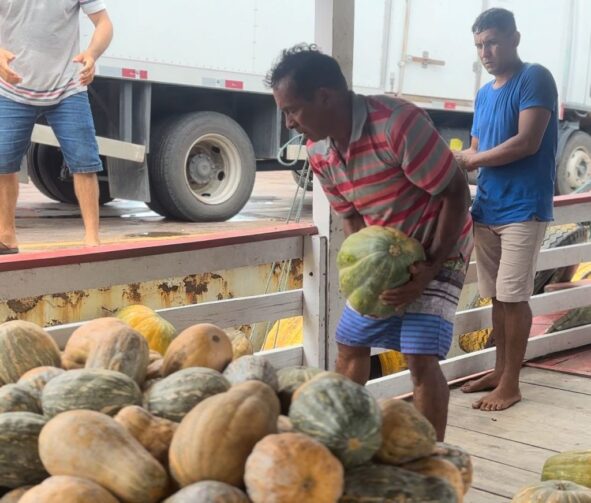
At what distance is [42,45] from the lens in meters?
5.21

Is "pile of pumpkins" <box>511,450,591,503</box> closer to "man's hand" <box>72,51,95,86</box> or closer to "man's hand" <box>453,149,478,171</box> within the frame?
"man's hand" <box>453,149,478,171</box>

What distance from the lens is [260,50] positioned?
9445 millimetres

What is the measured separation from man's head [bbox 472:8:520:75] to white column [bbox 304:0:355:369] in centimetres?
68

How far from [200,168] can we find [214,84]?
979 millimetres

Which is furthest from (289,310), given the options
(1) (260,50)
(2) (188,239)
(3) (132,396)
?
(1) (260,50)

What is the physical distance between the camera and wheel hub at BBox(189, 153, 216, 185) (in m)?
9.40

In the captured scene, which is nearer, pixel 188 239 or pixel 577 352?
pixel 188 239

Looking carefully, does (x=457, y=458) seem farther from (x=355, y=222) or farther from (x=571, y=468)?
(x=355, y=222)

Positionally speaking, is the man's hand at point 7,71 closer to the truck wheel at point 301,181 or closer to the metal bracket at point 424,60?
Result: the truck wheel at point 301,181

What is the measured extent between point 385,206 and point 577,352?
10.5ft

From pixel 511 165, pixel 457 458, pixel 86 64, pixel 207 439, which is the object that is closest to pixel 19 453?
pixel 207 439

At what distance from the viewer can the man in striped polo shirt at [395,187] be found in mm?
2877

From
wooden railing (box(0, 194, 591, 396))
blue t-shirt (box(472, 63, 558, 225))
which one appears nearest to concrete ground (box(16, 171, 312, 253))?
wooden railing (box(0, 194, 591, 396))

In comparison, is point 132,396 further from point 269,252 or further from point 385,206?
point 269,252
